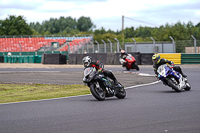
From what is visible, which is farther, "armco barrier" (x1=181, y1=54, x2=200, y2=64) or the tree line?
the tree line

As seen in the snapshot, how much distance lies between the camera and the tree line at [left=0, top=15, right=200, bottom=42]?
75.9 m

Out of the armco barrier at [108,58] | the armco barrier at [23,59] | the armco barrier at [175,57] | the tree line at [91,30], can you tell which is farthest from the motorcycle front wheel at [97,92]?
the tree line at [91,30]

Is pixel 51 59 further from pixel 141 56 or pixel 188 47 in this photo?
pixel 188 47

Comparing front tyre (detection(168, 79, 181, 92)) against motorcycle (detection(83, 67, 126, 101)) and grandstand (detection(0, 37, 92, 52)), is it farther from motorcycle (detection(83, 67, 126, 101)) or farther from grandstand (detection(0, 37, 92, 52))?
grandstand (detection(0, 37, 92, 52))

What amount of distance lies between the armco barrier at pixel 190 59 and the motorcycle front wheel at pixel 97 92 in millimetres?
20572

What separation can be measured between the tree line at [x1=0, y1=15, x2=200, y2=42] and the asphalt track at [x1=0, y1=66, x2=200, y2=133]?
54.6m

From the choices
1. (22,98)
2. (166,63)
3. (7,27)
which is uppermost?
(7,27)

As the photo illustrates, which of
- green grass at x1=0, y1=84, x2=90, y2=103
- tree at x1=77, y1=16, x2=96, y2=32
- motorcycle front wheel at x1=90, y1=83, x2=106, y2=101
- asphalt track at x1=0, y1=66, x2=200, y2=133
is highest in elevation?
tree at x1=77, y1=16, x2=96, y2=32

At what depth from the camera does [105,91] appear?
1050 cm

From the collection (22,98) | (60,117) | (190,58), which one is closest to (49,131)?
(60,117)

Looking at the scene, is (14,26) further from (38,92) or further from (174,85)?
(174,85)

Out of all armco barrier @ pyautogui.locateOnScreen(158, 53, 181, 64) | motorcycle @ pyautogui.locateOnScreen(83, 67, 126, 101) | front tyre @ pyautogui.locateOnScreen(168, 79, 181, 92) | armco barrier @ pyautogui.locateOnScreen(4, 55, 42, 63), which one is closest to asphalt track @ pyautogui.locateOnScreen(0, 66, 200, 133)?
motorcycle @ pyautogui.locateOnScreen(83, 67, 126, 101)

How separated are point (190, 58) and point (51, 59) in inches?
566

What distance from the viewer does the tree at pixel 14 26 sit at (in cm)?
8562
